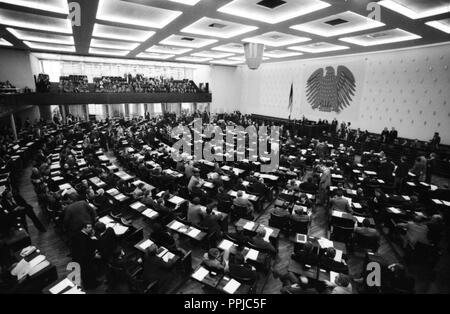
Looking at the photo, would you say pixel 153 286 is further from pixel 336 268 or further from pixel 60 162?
→ pixel 60 162

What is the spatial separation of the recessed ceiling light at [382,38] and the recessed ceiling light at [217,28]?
5761 millimetres

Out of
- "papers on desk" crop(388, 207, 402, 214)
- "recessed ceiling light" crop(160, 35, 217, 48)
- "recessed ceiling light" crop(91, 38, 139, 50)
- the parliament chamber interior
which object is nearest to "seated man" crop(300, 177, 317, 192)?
the parliament chamber interior

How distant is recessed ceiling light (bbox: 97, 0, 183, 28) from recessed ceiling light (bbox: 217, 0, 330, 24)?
2.27 meters

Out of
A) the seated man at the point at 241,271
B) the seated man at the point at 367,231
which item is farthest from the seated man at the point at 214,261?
the seated man at the point at 367,231

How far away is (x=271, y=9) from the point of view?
9141 mm

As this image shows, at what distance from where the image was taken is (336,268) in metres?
4.89

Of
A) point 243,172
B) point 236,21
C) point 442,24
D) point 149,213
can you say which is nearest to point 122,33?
point 236,21

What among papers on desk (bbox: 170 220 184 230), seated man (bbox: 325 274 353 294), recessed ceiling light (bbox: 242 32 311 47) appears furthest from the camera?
recessed ceiling light (bbox: 242 32 311 47)

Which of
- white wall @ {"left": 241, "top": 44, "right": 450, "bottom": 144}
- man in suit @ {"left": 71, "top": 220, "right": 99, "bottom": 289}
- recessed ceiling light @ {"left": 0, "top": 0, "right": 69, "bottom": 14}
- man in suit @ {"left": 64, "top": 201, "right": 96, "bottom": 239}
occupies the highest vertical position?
recessed ceiling light @ {"left": 0, "top": 0, "right": 69, "bottom": 14}

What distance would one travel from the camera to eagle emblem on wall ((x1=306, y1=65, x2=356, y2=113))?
1942cm

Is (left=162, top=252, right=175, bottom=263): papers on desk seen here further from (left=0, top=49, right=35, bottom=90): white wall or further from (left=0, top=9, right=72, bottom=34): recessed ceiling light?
(left=0, top=49, right=35, bottom=90): white wall

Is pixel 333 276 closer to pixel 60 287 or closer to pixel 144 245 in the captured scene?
pixel 144 245
